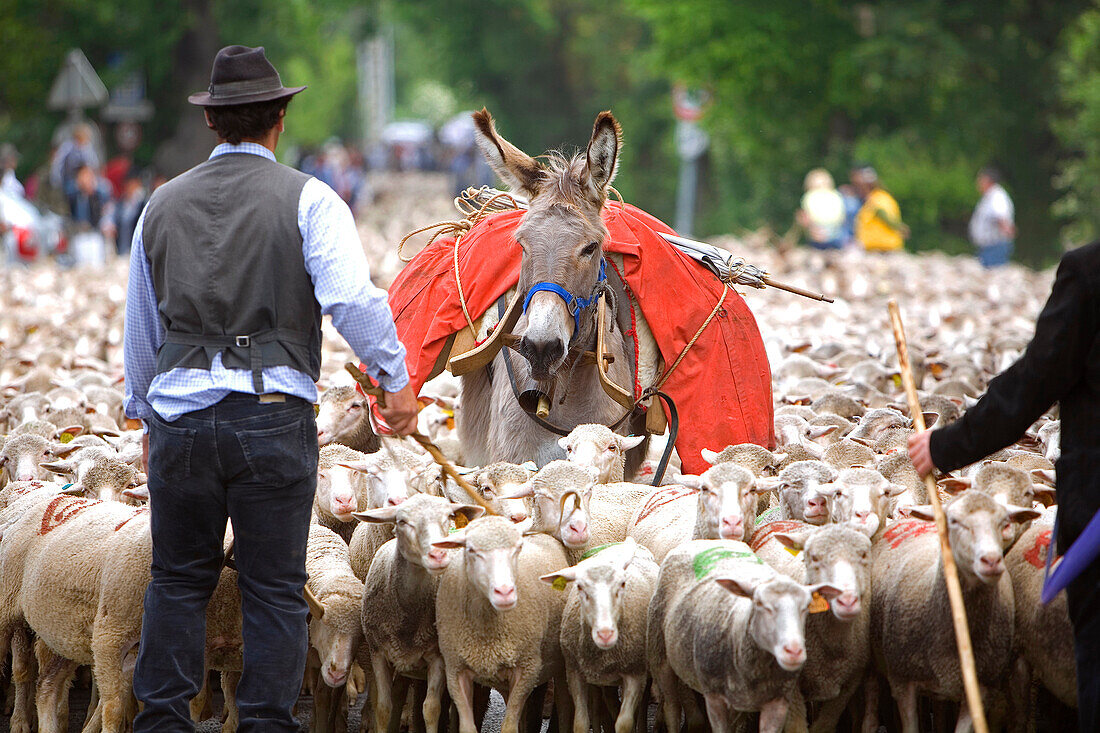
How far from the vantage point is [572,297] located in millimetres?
6848

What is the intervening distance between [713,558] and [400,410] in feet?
5.11

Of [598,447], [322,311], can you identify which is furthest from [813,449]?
[322,311]

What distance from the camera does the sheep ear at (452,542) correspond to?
5.44m

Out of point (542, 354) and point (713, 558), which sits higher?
point (542, 354)

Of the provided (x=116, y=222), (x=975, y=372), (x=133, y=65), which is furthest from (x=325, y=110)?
(x=975, y=372)

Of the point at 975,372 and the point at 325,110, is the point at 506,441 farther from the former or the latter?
the point at 325,110

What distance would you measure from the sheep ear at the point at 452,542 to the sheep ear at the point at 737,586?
42.2 inches

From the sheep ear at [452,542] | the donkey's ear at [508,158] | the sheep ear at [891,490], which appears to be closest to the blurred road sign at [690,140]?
the donkey's ear at [508,158]

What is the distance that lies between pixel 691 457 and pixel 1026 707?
8.11 feet

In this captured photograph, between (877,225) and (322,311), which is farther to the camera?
(877,225)

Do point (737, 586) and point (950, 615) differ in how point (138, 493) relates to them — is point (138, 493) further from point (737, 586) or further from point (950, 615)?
point (950, 615)

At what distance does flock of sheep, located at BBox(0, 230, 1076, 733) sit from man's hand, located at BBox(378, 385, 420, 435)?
84 centimetres

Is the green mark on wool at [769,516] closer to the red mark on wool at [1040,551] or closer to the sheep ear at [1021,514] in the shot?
the red mark on wool at [1040,551]

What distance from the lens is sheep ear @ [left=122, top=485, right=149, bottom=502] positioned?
21.9 feet
